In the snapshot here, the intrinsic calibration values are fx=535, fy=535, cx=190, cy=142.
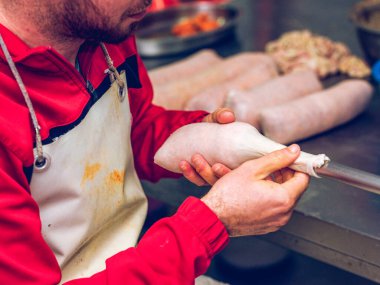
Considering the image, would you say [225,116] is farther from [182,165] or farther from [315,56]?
[315,56]

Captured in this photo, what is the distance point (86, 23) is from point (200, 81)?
1.14 meters

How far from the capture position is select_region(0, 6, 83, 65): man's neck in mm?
1343

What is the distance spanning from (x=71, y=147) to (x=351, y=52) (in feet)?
6.35

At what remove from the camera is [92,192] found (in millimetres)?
1523

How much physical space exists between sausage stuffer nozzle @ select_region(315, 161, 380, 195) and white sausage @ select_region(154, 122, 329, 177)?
0.02 metres

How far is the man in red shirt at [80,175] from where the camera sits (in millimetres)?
1270

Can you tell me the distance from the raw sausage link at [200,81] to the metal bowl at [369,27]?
46 cm

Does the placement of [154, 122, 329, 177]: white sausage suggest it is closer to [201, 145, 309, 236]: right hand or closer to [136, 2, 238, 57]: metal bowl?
[201, 145, 309, 236]: right hand

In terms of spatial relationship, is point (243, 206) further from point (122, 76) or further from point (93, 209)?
point (122, 76)

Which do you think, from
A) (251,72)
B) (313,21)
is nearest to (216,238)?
(251,72)

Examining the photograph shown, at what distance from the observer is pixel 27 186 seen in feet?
4.29

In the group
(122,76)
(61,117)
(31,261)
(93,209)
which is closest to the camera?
(31,261)

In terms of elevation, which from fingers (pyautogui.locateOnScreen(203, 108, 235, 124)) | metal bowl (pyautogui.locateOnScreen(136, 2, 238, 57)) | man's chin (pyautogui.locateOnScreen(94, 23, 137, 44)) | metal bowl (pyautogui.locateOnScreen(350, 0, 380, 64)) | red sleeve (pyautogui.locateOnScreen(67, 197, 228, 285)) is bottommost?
metal bowl (pyautogui.locateOnScreen(136, 2, 238, 57))

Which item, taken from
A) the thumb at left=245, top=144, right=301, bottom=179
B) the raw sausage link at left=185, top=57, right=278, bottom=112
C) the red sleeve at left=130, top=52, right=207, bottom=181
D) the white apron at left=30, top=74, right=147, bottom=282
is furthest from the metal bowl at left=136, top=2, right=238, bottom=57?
the thumb at left=245, top=144, right=301, bottom=179
